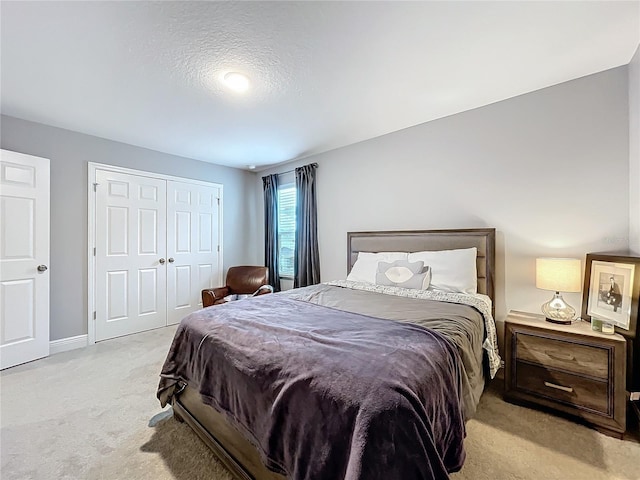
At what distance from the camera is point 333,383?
1.05 m

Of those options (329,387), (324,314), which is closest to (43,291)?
(324,314)

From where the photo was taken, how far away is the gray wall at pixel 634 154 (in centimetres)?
193

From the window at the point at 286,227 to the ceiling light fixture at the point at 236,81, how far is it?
2.28 metres

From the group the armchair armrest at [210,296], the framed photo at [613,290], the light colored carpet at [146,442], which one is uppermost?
the framed photo at [613,290]

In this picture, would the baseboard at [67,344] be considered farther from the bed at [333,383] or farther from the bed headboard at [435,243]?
the bed headboard at [435,243]

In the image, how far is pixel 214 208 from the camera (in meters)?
4.68

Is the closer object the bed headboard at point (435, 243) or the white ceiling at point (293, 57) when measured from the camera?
the white ceiling at point (293, 57)

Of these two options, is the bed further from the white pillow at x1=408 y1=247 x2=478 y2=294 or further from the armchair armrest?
the armchair armrest

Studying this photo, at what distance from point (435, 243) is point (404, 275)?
54 centimetres

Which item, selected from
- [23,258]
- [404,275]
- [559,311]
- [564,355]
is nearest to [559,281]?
[559,311]

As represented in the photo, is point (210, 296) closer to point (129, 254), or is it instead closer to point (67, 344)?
point (129, 254)

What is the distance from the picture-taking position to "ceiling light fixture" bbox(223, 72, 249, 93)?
2.15m

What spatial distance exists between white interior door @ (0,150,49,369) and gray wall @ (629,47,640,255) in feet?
17.2

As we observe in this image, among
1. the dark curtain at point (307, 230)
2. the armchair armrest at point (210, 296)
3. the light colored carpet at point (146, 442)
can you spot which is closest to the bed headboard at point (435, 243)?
the dark curtain at point (307, 230)
